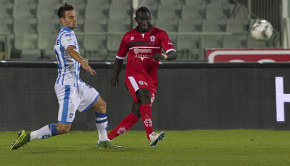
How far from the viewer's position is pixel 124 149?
888 cm

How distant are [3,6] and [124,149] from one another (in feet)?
36.7

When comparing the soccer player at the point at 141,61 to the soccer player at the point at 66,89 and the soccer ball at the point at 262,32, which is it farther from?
the soccer ball at the point at 262,32

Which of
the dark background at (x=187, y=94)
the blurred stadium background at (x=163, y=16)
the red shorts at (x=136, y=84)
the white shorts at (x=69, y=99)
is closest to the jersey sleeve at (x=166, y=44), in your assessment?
the red shorts at (x=136, y=84)

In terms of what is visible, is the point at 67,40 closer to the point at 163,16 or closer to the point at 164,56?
the point at 164,56

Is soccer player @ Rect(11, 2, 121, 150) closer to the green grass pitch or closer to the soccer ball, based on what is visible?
the green grass pitch

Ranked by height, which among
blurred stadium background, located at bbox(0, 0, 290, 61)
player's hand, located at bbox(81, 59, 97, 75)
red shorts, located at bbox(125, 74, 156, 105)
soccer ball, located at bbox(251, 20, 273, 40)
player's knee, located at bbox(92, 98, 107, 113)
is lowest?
player's knee, located at bbox(92, 98, 107, 113)

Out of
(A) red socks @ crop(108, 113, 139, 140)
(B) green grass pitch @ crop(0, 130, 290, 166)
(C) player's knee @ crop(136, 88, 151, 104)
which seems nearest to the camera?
Result: (B) green grass pitch @ crop(0, 130, 290, 166)

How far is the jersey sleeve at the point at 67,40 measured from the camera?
8214mm

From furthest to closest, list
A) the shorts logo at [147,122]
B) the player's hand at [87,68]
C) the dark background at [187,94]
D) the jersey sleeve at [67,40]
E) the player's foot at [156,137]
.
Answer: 1. the dark background at [187,94]
2. the shorts logo at [147,122]
3. the player's foot at [156,137]
4. the jersey sleeve at [67,40]
5. the player's hand at [87,68]

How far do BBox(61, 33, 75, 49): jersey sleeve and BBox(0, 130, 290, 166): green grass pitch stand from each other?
1271mm

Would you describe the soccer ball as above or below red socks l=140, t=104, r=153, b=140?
above

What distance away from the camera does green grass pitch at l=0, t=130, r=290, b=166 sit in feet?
23.7

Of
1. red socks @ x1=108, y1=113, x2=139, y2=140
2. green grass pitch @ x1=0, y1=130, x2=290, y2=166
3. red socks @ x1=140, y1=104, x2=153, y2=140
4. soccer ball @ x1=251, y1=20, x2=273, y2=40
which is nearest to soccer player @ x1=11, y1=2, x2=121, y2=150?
green grass pitch @ x1=0, y1=130, x2=290, y2=166

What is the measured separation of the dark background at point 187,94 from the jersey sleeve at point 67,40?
15.2ft
